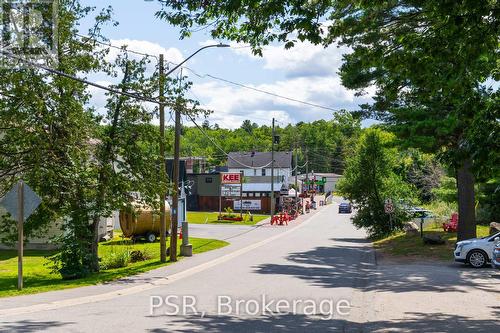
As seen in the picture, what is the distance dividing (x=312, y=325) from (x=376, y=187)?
29478 millimetres

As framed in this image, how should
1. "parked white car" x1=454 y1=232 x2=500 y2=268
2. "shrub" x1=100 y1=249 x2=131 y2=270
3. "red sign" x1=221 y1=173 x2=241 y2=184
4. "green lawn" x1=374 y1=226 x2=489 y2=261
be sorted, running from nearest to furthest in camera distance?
"parked white car" x1=454 y1=232 x2=500 y2=268, "shrub" x1=100 y1=249 x2=131 y2=270, "green lawn" x1=374 y1=226 x2=489 y2=261, "red sign" x1=221 y1=173 x2=241 y2=184

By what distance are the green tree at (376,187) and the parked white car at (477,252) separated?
53.8 ft

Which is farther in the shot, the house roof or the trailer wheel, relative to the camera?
the house roof

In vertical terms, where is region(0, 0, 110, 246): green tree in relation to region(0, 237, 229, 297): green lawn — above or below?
above

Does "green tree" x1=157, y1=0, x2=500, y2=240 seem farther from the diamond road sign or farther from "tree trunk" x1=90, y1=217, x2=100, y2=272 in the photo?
"tree trunk" x1=90, y1=217, x2=100, y2=272

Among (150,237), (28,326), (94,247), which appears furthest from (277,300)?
(150,237)

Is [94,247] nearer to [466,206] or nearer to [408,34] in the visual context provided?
[408,34]

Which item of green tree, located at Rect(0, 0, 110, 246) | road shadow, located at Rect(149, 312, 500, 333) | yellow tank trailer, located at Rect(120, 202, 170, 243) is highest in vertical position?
green tree, located at Rect(0, 0, 110, 246)

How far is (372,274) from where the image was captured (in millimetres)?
19500

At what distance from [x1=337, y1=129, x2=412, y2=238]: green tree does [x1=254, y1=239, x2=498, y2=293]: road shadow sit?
12.4 m

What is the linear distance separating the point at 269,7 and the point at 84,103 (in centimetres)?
1238

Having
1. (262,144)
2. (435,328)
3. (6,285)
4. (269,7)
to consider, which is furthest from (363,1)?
(262,144)

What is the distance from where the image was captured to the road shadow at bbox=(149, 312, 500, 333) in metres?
9.65

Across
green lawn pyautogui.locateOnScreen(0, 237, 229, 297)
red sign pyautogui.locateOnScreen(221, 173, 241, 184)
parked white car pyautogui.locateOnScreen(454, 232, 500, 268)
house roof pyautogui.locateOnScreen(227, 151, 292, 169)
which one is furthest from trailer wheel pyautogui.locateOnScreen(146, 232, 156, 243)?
house roof pyautogui.locateOnScreen(227, 151, 292, 169)
